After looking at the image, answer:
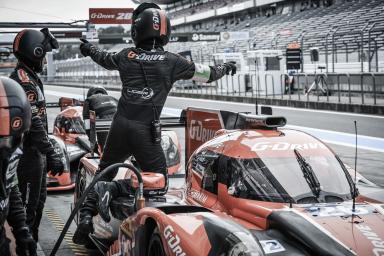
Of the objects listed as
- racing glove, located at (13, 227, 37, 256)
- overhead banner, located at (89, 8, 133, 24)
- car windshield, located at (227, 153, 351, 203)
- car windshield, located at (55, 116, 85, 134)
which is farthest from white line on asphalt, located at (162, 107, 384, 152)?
overhead banner, located at (89, 8, 133, 24)

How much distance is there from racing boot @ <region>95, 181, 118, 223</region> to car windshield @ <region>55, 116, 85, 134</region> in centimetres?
555

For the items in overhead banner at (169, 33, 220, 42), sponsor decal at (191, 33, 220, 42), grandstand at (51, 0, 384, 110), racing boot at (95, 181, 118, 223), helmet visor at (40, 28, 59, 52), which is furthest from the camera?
sponsor decal at (191, 33, 220, 42)

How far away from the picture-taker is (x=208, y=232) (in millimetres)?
3658

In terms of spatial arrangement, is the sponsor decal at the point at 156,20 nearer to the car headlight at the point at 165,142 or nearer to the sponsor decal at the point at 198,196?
the sponsor decal at the point at 198,196

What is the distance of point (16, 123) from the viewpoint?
3207 mm

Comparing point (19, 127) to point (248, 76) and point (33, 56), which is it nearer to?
point (33, 56)

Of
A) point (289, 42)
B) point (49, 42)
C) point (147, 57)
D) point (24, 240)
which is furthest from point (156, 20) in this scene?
point (289, 42)

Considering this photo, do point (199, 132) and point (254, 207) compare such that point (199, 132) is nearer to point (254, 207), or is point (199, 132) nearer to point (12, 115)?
point (254, 207)

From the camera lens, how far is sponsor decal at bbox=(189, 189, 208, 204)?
4.84 m

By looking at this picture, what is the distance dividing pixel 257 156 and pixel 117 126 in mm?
1300

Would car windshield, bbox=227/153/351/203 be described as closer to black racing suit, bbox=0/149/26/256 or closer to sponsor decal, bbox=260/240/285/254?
sponsor decal, bbox=260/240/285/254

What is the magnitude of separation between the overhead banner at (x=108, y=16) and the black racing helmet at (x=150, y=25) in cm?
3314

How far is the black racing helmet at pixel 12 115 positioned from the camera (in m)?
3.17

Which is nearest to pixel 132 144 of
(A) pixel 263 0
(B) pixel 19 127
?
(B) pixel 19 127
